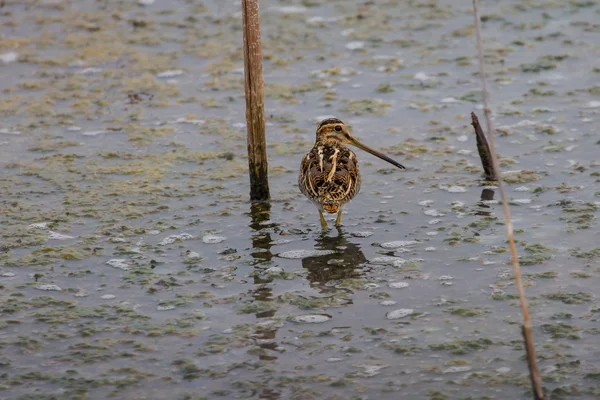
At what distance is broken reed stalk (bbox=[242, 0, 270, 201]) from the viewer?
7152 mm

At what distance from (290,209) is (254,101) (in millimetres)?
958

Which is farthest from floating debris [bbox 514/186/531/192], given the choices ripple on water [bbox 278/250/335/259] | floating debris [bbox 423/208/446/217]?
ripple on water [bbox 278/250/335/259]

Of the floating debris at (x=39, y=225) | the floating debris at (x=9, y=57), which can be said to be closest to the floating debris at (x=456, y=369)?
the floating debris at (x=39, y=225)

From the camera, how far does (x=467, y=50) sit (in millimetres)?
10820

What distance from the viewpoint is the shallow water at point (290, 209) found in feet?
18.0

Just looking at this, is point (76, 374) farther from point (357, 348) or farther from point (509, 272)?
point (509, 272)

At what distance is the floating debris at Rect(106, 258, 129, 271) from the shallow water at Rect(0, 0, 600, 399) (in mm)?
15

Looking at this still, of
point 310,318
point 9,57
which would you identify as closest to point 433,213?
point 310,318

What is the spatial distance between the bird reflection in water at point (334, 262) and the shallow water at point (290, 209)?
18 millimetres

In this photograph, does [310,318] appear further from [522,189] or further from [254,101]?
[522,189]

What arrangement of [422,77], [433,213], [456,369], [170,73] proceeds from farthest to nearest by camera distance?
[170,73] → [422,77] → [433,213] → [456,369]

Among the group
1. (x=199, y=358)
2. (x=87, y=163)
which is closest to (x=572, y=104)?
(x=87, y=163)

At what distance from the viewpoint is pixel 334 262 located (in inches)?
271

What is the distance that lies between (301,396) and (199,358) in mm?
704
